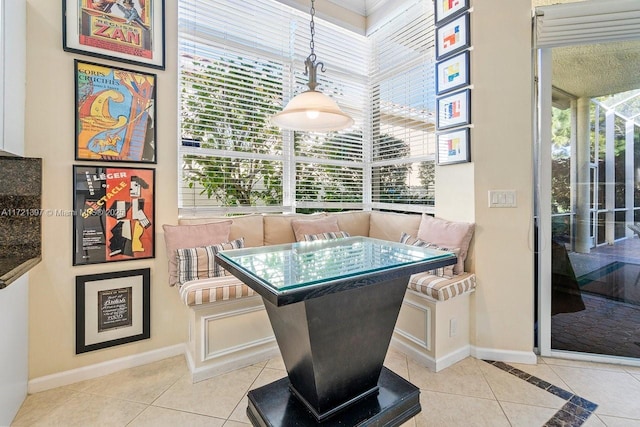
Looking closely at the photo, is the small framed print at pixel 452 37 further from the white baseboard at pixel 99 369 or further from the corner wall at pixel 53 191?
the white baseboard at pixel 99 369

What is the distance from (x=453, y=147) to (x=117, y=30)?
2838 millimetres

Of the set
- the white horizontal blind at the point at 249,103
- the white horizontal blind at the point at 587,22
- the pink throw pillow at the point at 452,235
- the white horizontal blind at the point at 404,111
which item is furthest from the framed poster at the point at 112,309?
the white horizontal blind at the point at 587,22

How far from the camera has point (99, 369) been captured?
2168 mm

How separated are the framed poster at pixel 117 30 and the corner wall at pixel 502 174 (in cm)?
258

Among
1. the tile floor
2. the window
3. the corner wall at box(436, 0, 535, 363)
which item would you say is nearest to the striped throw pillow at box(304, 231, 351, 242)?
the window

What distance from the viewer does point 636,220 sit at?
7.27 ft

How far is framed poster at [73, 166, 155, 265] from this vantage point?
214 centimetres

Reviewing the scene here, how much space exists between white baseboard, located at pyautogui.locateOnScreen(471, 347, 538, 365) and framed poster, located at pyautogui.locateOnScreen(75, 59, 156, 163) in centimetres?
303

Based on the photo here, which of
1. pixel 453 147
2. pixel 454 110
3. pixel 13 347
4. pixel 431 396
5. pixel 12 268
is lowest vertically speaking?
pixel 431 396

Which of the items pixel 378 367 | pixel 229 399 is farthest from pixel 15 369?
pixel 378 367

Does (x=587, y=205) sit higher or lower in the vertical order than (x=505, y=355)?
higher

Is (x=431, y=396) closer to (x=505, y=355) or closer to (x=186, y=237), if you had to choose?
(x=505, y=355)

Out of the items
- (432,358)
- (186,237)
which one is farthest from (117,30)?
(432,358)

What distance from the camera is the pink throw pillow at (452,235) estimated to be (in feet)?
7.83
